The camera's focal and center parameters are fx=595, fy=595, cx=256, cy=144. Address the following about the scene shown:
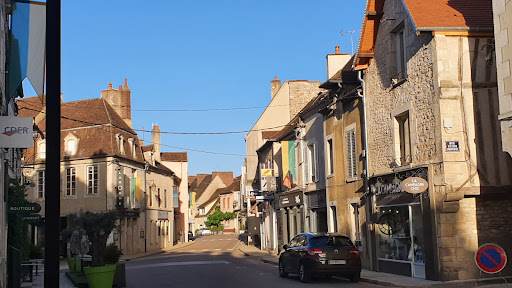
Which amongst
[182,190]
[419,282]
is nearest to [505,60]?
[419,282]

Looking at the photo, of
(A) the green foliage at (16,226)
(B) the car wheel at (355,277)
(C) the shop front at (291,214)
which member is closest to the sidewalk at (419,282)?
(B) the car wheel at (355,277)

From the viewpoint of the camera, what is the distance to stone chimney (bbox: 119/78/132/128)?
50656 mm

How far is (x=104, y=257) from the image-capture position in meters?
16.8

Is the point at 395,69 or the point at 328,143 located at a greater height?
the point at 395,69

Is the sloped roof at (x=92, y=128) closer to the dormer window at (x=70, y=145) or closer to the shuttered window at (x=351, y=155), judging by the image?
the dormer window at (x=70, y=145)

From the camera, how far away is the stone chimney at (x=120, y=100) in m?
50.6

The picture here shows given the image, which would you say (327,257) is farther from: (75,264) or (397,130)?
(75,264)

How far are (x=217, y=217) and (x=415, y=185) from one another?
3195 inches

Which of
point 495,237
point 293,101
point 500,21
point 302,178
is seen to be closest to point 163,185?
point 293,101

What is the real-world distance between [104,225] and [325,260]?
613cm

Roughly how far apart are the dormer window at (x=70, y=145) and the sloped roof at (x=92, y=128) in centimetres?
18

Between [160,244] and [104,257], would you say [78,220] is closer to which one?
[104,257]

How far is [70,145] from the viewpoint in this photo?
142 ft

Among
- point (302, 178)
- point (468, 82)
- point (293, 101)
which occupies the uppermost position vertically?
point (293, 101)
